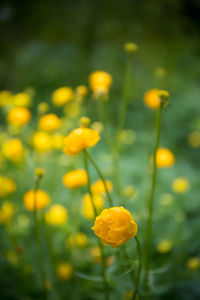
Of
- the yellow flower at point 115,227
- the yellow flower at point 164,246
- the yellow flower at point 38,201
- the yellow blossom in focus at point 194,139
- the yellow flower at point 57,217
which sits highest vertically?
the yellow flower at point 115,227

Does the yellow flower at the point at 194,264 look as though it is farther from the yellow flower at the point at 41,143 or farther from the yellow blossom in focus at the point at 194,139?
the yellow blossom in focus at the point at 194,139

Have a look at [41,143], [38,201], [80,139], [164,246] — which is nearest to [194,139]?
[164,246]

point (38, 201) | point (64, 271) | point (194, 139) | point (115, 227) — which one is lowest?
point (64, 271)

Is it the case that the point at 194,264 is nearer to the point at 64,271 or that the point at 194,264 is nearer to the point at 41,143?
the point at 64,271

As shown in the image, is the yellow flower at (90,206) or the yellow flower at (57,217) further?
the yellow flower at (57,217)

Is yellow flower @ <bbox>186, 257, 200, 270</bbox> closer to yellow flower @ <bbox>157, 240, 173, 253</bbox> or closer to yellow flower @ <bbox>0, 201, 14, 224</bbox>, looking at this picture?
yellow flower @ <bbox>157, 240, 173, 253</bbox>

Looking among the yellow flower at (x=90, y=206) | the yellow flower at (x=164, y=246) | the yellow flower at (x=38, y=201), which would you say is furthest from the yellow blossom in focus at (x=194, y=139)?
the yellow flower at (x=38, y=201)

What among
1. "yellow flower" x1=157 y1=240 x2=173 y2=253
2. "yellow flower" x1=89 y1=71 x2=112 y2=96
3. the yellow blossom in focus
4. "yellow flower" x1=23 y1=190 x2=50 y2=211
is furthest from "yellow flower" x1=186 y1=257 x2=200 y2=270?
the yellow blossom in focus
